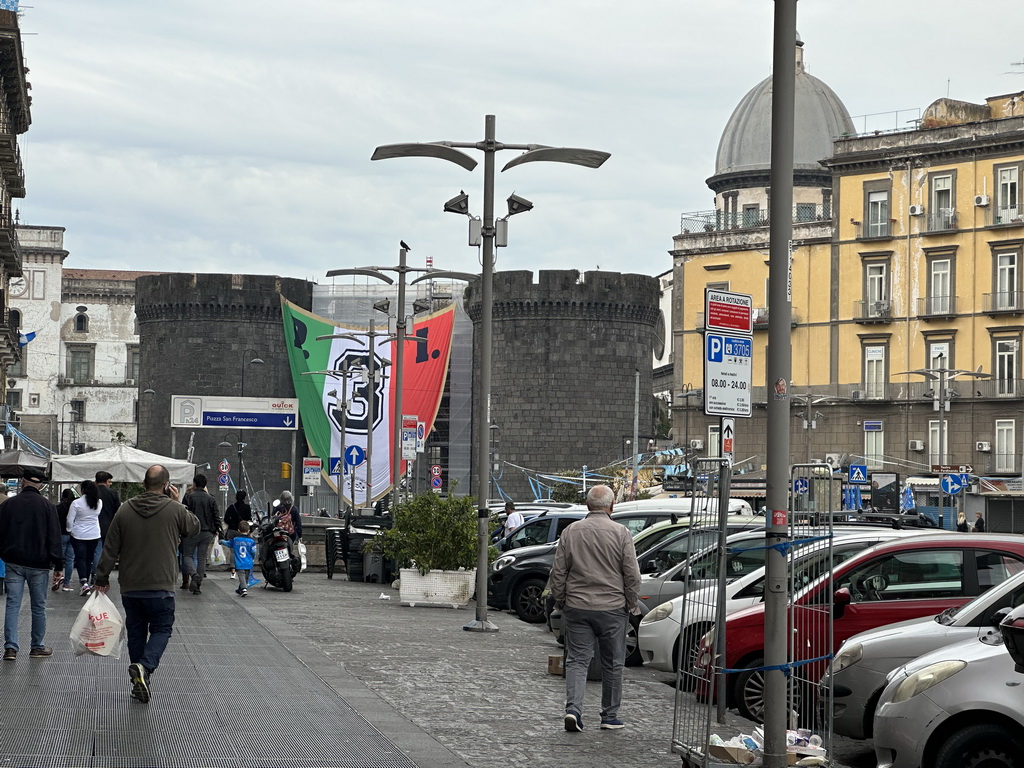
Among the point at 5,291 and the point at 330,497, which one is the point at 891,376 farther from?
the point at 5,291

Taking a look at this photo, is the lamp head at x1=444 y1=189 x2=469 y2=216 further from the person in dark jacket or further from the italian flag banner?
the italian flag banner

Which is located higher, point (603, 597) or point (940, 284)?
point (940, 284)

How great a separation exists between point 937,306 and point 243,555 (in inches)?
1666

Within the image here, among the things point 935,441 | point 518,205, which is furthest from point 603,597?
point 935,441

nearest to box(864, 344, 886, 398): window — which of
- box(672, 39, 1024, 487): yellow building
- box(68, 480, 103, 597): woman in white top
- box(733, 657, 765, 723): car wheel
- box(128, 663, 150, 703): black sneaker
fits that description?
box(672, 39, 1024, 487): yellow building

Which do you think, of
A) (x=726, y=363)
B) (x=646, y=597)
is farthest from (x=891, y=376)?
(x=726, y=363)

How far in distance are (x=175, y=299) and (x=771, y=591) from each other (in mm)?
73787

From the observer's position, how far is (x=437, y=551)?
2081cm

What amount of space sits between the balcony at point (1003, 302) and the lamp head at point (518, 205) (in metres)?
40.8

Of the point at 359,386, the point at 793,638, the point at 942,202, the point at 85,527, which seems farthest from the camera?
the point at 359,386

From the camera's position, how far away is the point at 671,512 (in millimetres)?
20219

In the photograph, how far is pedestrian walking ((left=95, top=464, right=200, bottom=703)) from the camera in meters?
10.4

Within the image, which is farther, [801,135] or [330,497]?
[801,135]

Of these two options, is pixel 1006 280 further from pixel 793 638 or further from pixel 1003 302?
pixel 793 638
